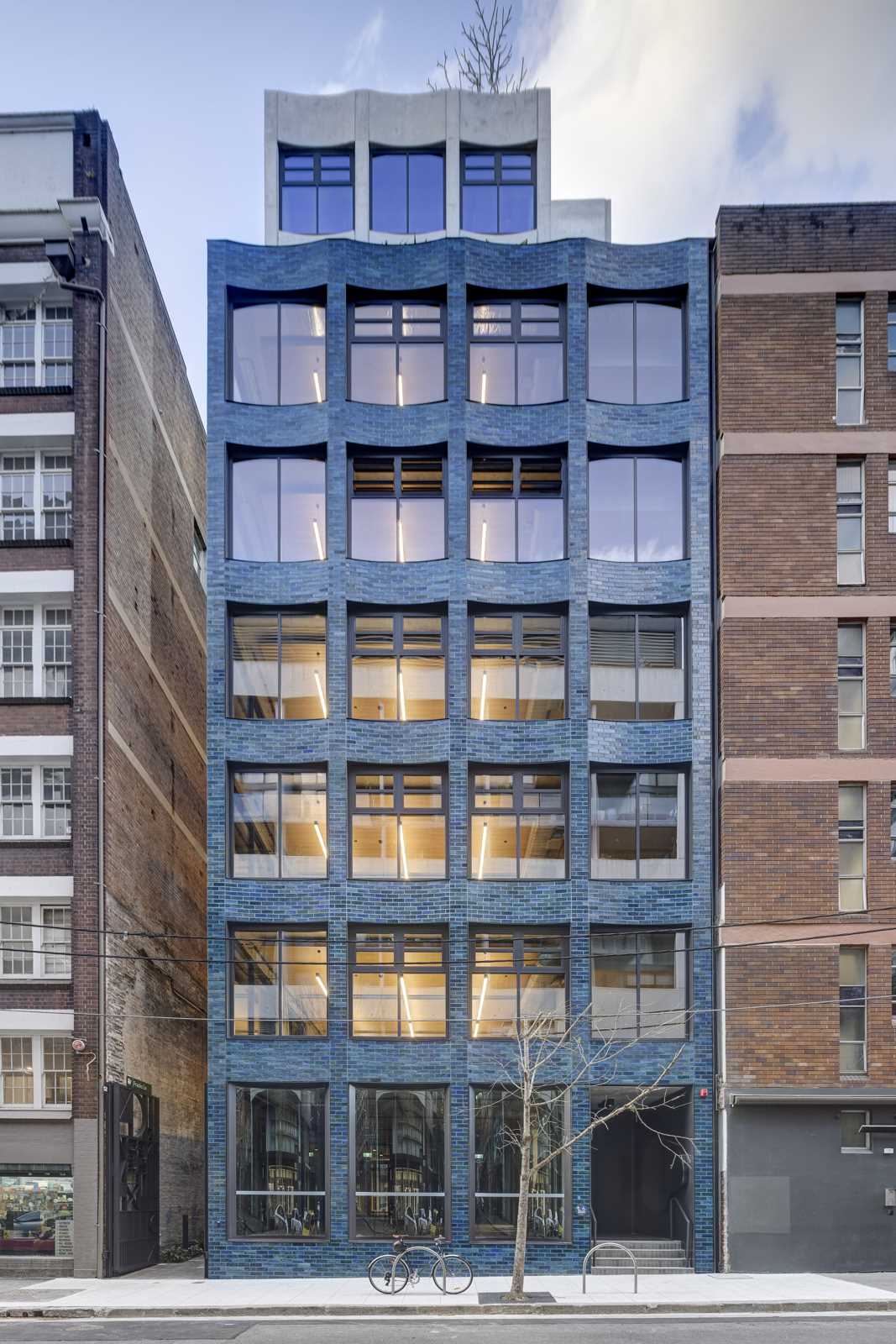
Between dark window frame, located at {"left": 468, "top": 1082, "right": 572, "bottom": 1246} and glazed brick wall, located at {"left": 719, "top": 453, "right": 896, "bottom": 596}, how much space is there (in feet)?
36.7

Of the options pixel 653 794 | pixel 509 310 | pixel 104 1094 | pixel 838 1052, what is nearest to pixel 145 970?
pixel 104 1094

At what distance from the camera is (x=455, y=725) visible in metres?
28.4

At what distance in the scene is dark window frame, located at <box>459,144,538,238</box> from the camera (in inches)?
1271

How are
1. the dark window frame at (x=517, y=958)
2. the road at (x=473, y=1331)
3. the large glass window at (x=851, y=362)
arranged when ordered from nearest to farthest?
the road at (x=473, y=1331), the dark window frame at (x=517, y=958), the large glass window at (x=851, y=362)

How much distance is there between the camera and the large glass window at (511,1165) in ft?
87.2

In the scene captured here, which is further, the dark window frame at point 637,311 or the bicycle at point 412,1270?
the dark window frame at point 637,311

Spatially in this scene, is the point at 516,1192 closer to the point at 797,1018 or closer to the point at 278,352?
the point at 797,1018

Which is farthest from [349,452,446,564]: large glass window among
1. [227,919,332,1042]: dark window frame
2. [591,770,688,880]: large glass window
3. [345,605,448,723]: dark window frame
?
[227,919,332,1042]: dark window frame

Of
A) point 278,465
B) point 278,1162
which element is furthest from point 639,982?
point 278,465

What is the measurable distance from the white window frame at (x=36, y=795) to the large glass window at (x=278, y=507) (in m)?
5.99

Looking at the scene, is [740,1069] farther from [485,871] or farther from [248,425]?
[248,425]

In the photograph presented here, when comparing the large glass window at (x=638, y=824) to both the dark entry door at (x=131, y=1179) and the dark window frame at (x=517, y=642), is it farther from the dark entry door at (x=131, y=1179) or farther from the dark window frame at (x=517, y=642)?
the dark entry door at (x=131, y=1179)

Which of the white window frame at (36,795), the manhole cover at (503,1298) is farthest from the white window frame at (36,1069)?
the manhole cover at (503,1298)

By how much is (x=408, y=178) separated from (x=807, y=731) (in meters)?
16.5
